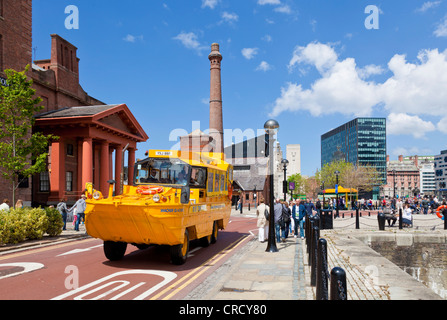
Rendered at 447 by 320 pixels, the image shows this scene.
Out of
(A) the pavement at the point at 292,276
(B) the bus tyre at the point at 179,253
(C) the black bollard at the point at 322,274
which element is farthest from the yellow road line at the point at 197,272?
(C) the black bollard at the point at 322,274

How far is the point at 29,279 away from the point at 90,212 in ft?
6.90

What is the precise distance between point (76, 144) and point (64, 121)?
632 cm

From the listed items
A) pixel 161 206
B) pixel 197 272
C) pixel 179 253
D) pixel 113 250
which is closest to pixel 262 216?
pixel 179 253

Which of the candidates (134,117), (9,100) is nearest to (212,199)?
(9,100)

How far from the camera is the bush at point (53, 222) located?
16.3 meters

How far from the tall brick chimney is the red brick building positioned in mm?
16283

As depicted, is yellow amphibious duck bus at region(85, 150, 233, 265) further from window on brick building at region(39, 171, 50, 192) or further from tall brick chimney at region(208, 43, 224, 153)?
tall brick chimney at region(208, 43, 224, 153)

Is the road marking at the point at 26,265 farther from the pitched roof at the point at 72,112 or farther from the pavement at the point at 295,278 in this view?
the pitched roof at the point at 72,112

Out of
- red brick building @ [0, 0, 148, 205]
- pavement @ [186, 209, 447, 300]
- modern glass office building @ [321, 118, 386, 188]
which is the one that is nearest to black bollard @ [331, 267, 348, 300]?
pavement @ [186, 209, 447, 300]

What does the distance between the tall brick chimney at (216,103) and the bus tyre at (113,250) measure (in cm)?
4581

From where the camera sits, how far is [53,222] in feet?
54.0

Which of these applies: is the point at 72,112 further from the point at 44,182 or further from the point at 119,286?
the point at 119,286
